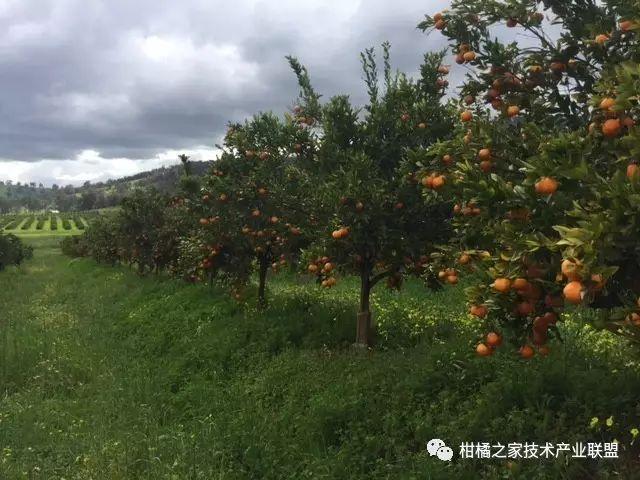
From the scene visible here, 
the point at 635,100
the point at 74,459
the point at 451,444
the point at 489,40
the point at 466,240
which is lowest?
the point at 74,459

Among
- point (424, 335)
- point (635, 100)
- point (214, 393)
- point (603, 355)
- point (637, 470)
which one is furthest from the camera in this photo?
point (424, 335)

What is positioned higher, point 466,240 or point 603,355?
point 466,240

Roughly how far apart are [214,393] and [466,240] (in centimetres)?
525

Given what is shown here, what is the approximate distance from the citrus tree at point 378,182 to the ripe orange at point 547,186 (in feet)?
13.9

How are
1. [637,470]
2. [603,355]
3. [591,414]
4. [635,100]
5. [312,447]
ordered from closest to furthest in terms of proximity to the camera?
[635,100] → [637,470] → [591,414] → [312,447] → [603,355]

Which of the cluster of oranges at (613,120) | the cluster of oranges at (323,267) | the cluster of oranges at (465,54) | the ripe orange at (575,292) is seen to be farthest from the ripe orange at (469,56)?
the cluster of oranges at (323,267)

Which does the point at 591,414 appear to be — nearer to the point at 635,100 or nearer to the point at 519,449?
the point at 519,449

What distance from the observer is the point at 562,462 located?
520 cm

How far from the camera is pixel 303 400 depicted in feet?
25.5

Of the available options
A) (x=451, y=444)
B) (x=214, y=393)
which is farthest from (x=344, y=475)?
(x=214, y=393)

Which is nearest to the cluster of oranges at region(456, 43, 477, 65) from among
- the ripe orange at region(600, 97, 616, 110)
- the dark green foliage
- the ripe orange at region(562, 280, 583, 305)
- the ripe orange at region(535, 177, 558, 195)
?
the ripe orange at region(600, 97, 616, 110)

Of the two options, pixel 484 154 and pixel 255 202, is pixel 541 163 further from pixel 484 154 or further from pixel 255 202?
A: pixel 255 202

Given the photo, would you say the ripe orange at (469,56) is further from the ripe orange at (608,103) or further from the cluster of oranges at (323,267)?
the cluster of oranges at (323,267)

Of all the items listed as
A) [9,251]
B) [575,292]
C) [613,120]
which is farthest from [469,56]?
[9,251]
